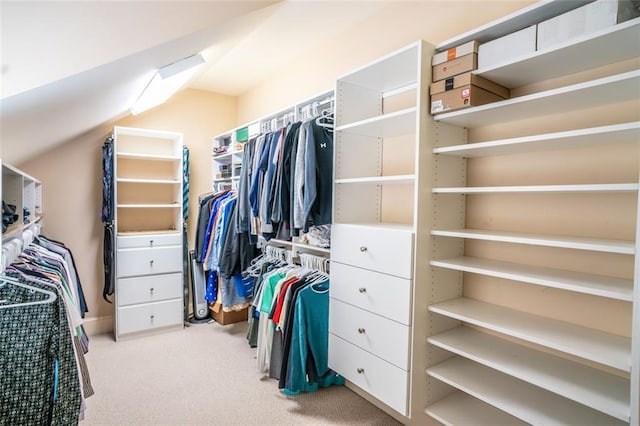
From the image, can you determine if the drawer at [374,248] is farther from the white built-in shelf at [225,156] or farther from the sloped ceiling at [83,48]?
the white built-in shelf at [225,156]

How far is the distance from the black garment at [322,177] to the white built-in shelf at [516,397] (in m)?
1.06

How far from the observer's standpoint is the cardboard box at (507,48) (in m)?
1.41

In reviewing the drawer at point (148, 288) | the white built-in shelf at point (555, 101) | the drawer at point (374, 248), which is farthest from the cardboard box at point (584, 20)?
the drawer at point (148, 288)

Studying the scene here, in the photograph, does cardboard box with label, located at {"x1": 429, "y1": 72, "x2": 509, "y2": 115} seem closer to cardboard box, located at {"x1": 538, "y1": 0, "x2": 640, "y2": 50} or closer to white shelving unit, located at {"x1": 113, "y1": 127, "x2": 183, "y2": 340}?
cardboard box, located at {"x1": 538, "y1": 0, "x2": 640, "y2": 50}

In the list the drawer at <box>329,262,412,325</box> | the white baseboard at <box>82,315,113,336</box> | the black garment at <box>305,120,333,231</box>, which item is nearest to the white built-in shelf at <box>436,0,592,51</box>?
the black garment at <box>305,120,333,231</box>

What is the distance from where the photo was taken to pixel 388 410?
2.27 metres

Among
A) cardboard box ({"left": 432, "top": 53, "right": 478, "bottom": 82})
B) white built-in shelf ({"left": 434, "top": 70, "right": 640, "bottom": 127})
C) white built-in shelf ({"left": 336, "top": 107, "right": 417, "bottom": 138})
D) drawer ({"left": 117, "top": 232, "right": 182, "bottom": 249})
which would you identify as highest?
cardboard box ({"left": 432, "top": 53, "right": 478, "bottom": 82})

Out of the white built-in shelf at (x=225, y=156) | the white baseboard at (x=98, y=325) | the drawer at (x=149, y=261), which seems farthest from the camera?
the white built-in shelf at (x=225, y=156)

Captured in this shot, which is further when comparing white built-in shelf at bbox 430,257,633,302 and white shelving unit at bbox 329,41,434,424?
white shelving unit at bbox 329,41,434,424

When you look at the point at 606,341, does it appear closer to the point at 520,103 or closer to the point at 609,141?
the point at 609,141

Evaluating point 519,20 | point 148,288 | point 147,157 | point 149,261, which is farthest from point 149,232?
point 519,20

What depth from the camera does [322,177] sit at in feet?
7.25

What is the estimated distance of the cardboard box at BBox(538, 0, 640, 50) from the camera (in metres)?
1.19

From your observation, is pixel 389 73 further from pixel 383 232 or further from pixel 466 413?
pixel 466 413
